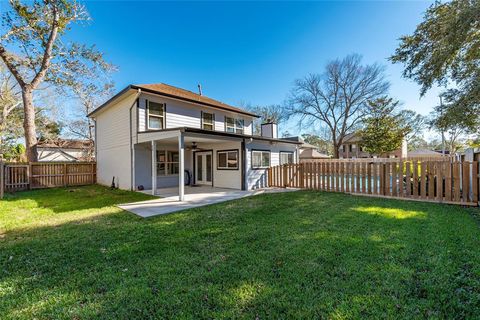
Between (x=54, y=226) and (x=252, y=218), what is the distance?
15.7 feet

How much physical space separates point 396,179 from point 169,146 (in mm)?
10775

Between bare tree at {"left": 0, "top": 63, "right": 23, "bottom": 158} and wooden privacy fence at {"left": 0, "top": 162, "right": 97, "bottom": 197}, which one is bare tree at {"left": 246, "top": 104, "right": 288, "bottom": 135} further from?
bare tree at {"left": 0, "top": 63, "right": 23, "bottom": 158}

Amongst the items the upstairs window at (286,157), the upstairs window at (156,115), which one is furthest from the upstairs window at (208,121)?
the upstairs window at (286,157)

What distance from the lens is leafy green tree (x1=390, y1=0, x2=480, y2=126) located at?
6.97m

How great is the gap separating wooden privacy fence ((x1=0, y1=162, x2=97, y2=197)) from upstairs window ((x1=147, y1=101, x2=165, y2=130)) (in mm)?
6423

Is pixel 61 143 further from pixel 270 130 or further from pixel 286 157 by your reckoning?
pixel 286 157

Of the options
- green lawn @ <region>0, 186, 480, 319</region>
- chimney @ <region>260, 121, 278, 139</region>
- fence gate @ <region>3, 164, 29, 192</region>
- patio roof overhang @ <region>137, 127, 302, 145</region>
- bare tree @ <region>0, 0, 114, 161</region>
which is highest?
bare tree @ <region>0, 0, 114, 161</region>

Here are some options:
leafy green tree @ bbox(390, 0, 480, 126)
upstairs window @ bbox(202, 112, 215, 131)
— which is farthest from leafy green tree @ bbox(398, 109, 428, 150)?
upstairs window @ bbox(202, 112, 215, 131)

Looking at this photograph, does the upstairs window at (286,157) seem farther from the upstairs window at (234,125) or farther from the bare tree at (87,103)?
the bare tree at (87,103)

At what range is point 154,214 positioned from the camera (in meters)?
6.23

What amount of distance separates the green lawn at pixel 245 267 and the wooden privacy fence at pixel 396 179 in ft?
4.40

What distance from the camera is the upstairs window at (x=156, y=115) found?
10.9 meters

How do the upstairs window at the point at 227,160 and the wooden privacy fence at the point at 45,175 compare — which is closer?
the wooden privacy fence at the point at 45,175

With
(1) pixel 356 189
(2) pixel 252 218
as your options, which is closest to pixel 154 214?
(2) pixel 252 218
